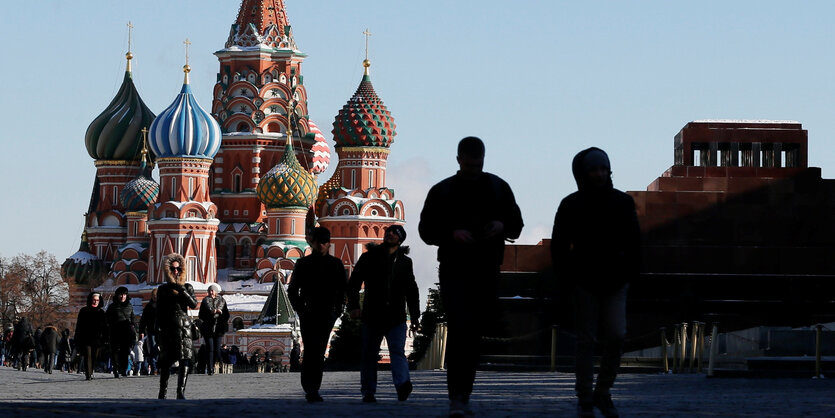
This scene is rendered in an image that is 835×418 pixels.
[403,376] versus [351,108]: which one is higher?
[351,108]

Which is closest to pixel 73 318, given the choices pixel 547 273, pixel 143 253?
pixel 143 253

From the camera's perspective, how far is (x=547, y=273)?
1382 inches

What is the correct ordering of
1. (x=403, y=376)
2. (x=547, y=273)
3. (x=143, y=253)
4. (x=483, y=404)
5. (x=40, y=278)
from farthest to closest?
1. (x=143, y=253)
2. (x=40, y=278)
3. (x=547, y=273)
4. (x=403, y=376)
5. (x=483, y=404)

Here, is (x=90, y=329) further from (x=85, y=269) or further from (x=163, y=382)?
(x=85, y=269)

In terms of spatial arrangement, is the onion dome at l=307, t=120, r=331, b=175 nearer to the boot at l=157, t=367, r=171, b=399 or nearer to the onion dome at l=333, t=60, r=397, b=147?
the onion dome at l=333, t=60, r=397, b=147

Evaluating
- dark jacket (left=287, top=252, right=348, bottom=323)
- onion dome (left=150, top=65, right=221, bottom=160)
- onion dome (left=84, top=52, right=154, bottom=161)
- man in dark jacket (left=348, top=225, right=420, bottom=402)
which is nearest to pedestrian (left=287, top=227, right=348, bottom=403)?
dark jacket (left=287, top=252, right=348, bottom=323)

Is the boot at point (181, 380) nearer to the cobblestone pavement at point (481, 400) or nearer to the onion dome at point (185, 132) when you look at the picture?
the cobblestone pavement at point (481, 400)

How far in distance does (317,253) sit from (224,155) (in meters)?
87.6

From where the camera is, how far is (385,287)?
13703 mm

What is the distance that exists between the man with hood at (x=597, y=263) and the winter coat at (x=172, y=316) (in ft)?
17.6

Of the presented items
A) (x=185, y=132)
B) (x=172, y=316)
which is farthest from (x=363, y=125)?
(x=172, y=316)

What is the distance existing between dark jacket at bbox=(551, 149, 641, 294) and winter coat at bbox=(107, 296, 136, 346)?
12261 millimetres

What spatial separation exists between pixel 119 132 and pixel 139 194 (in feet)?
16.2

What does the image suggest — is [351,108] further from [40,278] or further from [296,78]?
[40,278]
